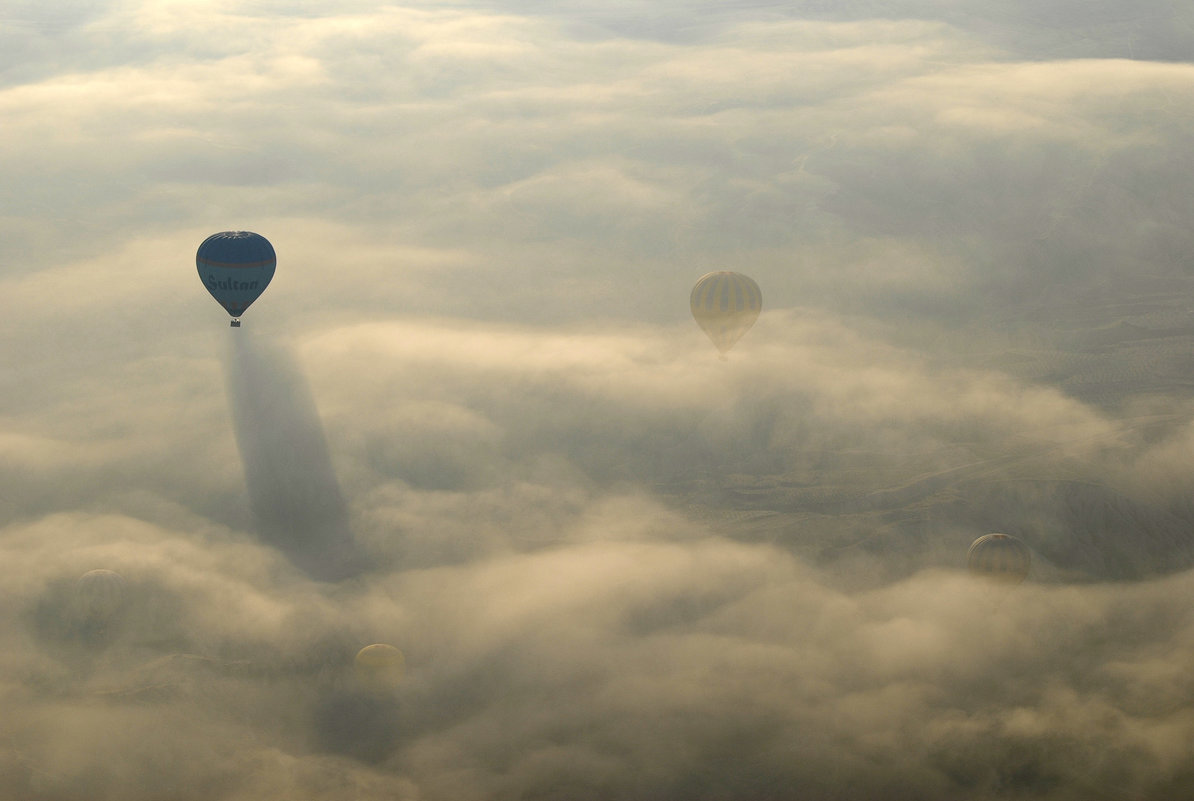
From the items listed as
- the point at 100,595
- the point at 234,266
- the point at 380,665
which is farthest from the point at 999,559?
the point at 100,595

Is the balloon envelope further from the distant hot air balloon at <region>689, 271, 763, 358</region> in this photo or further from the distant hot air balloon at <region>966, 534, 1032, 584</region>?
the distant hot air balloon at <region>966, 534, 1032, 584</region>

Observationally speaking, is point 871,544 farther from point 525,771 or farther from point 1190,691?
point 525,771

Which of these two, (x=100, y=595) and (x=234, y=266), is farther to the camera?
(x=100, y=595)

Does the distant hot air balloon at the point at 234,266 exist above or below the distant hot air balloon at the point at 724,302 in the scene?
above

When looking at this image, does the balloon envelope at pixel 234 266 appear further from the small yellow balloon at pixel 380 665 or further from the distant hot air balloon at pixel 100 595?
the distant hot air balloon at pixel 100 595

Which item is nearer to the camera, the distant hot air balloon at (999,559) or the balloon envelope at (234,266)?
the balloon envelope at (234,266)

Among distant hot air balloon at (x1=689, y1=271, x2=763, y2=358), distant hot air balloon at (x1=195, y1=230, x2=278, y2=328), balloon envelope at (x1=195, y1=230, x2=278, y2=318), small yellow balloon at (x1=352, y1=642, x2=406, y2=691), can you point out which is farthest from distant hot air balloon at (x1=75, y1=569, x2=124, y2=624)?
distant hot air balloon at (x1=689, y1=271, x2=763, y2=358)

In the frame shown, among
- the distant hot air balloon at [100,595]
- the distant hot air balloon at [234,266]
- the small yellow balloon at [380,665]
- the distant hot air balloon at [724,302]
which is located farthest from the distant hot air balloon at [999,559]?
the distant hot air balloon at [100,595]

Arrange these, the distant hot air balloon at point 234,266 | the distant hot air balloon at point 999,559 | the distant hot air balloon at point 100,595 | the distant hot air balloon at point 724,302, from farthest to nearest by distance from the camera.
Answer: the distant hot air balloon at point 100,595, the distant hot air balloon at point 724,302, the distant hot air balloon at point 999,559, the distant hot air balloon at point 234,266

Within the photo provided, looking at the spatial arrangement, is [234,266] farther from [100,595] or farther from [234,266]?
[100,595]
